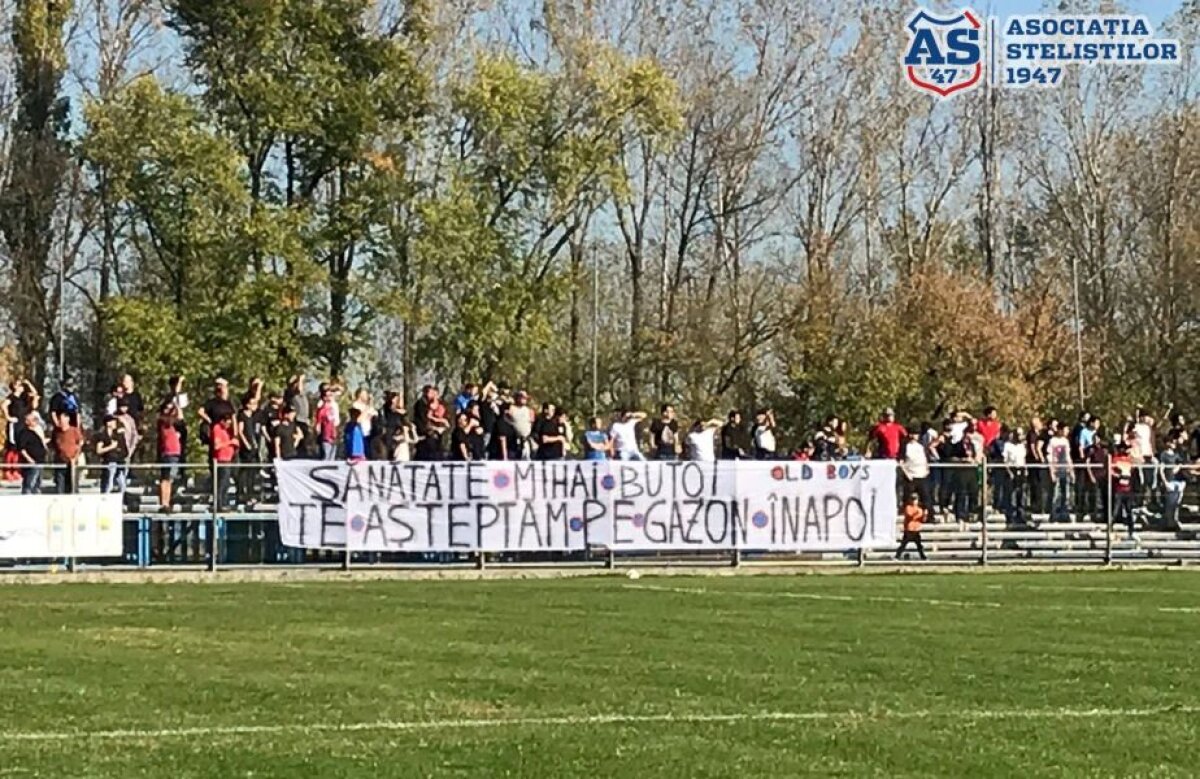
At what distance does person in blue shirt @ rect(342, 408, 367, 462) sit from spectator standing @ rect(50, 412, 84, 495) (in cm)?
375

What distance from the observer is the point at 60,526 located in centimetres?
2662

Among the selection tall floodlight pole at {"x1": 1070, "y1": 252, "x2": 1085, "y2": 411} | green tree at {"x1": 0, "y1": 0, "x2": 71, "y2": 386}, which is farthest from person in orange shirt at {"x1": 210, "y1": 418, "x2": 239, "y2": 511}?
tall floodlight pole at {"x1": 1070, "y1": 252, "x2": 1085, "y2": 411}

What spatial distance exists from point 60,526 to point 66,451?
2.00 metres

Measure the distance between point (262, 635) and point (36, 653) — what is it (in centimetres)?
221

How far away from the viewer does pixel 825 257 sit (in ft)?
215

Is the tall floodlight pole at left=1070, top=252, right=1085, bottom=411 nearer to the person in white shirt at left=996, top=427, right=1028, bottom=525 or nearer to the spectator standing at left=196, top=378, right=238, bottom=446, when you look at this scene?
the person in white shirt at left=996, top=427, right=1028, bottom=525

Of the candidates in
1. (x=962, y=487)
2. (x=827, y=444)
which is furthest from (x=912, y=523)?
(x=827, y=444)

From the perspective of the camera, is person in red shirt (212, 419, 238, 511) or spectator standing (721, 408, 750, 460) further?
spectator standing (721, 408, 750, 460)

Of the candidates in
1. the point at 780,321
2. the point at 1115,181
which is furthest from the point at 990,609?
the point at 1115,181

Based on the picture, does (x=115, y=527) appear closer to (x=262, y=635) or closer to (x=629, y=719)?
(x=262, y=635)

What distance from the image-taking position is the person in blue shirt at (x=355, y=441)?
1139 inches

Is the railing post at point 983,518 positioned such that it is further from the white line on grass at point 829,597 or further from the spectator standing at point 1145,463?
the white line on grass at point 829,597

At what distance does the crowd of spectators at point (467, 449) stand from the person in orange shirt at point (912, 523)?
154 millimetres

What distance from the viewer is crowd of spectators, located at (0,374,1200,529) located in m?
28.4
